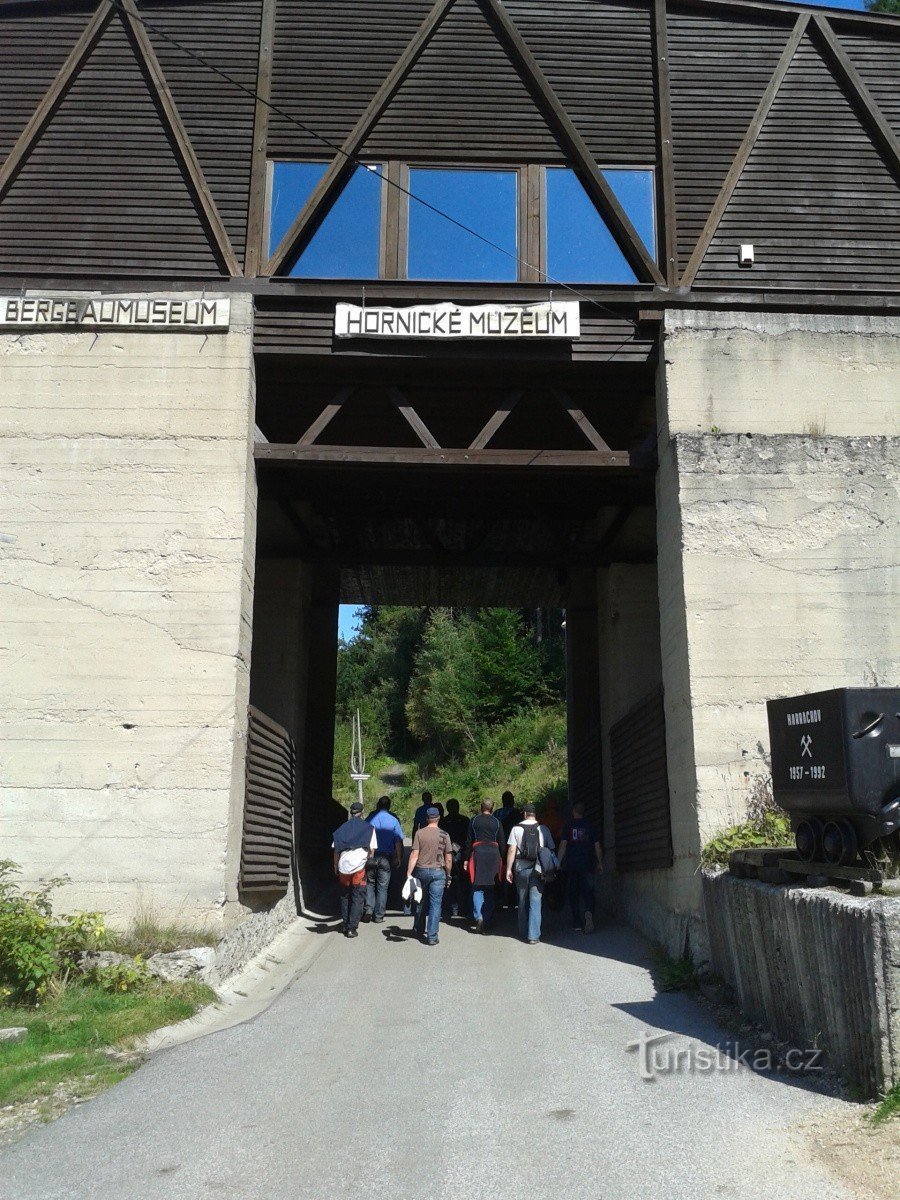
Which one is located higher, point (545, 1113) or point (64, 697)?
point (64, 697)

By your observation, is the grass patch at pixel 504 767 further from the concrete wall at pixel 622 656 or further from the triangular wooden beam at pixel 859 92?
the triangular wooden beam at pixel 859 92

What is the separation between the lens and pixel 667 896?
988 cm

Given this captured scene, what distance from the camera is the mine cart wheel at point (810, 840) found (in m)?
6.34

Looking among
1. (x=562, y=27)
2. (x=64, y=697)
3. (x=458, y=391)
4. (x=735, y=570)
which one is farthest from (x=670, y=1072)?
(x=562, y=27)

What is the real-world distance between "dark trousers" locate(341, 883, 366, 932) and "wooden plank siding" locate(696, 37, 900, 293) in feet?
23.8

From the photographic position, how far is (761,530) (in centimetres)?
969

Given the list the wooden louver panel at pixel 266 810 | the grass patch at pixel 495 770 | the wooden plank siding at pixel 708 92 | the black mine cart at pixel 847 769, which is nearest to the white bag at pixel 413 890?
the wooden louver panel at pixel 266 810

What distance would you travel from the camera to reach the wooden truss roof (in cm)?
1067

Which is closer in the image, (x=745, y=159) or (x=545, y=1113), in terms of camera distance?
(x=545, y=1113)

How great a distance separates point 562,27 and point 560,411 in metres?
4.18

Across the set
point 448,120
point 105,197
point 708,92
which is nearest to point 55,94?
point 105,197

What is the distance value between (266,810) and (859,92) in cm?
993

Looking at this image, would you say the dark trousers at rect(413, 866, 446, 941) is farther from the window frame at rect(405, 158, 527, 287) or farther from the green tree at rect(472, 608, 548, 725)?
the green tree at rect(472, 608, 548, 725)

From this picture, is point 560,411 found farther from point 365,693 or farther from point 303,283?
point 365,693
